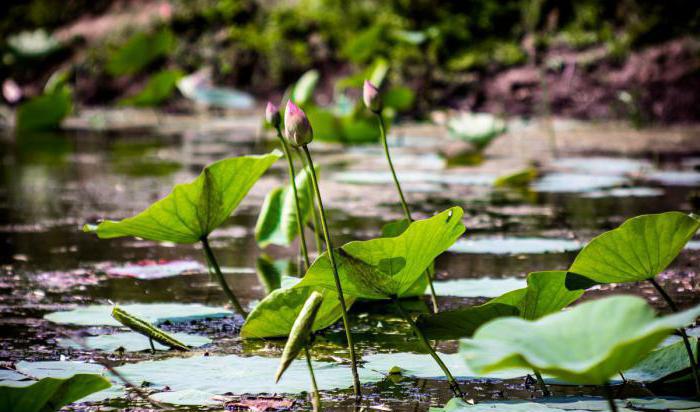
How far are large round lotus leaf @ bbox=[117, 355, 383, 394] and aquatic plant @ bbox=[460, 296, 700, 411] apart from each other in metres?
0.38

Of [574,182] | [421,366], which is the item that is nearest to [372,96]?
[421,366]

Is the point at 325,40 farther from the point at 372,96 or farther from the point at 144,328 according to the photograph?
the point at 144,328

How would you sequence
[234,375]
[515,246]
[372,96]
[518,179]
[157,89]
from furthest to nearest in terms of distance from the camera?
[157,89] → [518,179] → [515,246] → [372,96] → [234,375]

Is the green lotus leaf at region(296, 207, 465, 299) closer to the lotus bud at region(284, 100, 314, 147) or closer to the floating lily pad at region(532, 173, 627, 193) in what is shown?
the lotus bud at region(284, 100, 314, 147)

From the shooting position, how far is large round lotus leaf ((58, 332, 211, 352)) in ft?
4.40

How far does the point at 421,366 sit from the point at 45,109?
4267mm

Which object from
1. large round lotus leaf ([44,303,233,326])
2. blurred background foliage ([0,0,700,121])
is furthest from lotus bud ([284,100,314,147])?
blurred background foliage ([0,0,700,121])

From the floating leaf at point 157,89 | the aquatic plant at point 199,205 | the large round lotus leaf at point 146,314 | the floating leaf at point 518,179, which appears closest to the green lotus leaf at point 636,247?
the aquatic plant at point 199,205

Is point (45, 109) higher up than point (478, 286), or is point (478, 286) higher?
point (45, 109)

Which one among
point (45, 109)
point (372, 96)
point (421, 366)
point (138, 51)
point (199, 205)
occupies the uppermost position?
point (138, 51)

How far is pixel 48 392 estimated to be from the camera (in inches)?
35.8

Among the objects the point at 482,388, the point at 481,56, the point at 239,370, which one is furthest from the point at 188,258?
the point at 481,56

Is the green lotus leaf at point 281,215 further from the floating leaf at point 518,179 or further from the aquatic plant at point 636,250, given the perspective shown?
the floating leaf at point 518,179

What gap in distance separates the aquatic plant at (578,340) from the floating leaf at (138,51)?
4819 millimetres
